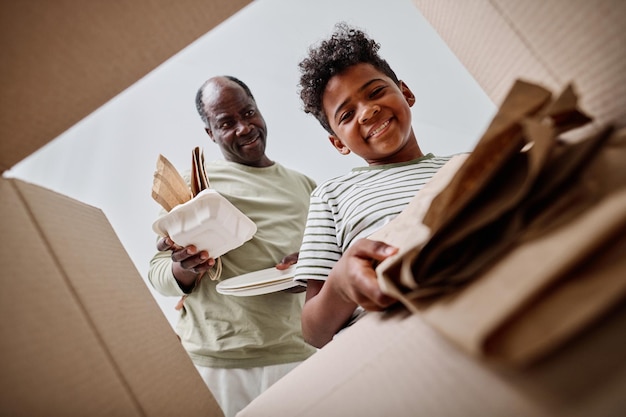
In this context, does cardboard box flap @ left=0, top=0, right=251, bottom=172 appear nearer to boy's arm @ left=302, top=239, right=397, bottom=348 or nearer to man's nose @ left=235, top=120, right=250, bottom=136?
boy's arm @ left=302, top=239, right=397, bottom=348

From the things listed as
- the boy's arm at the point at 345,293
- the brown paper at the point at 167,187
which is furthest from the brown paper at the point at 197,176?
the boy's arm at the point at 345,293

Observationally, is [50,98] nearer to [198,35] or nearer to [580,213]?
[198,35]

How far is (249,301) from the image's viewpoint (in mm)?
896

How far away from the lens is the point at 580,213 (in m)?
0.20

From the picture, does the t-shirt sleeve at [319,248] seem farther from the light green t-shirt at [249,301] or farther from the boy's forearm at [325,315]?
the light green t-shirt at [249,301]

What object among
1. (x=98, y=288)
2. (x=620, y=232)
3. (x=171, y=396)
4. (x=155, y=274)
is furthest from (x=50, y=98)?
(x=155, y=274)

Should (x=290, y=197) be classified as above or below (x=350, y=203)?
above

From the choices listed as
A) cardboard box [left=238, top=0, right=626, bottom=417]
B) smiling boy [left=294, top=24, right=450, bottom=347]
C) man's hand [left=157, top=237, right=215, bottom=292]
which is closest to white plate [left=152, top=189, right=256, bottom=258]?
man's hand [left=157, top=237, right=215, bottom=292]

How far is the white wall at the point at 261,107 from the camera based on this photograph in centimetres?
153

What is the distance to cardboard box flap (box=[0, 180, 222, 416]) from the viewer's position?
0.89 ft

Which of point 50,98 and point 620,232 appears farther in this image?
point 50,98

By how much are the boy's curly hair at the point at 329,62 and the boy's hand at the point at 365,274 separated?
1.62ft

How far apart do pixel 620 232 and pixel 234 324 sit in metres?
0.79

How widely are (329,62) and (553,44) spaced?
0.56 m
